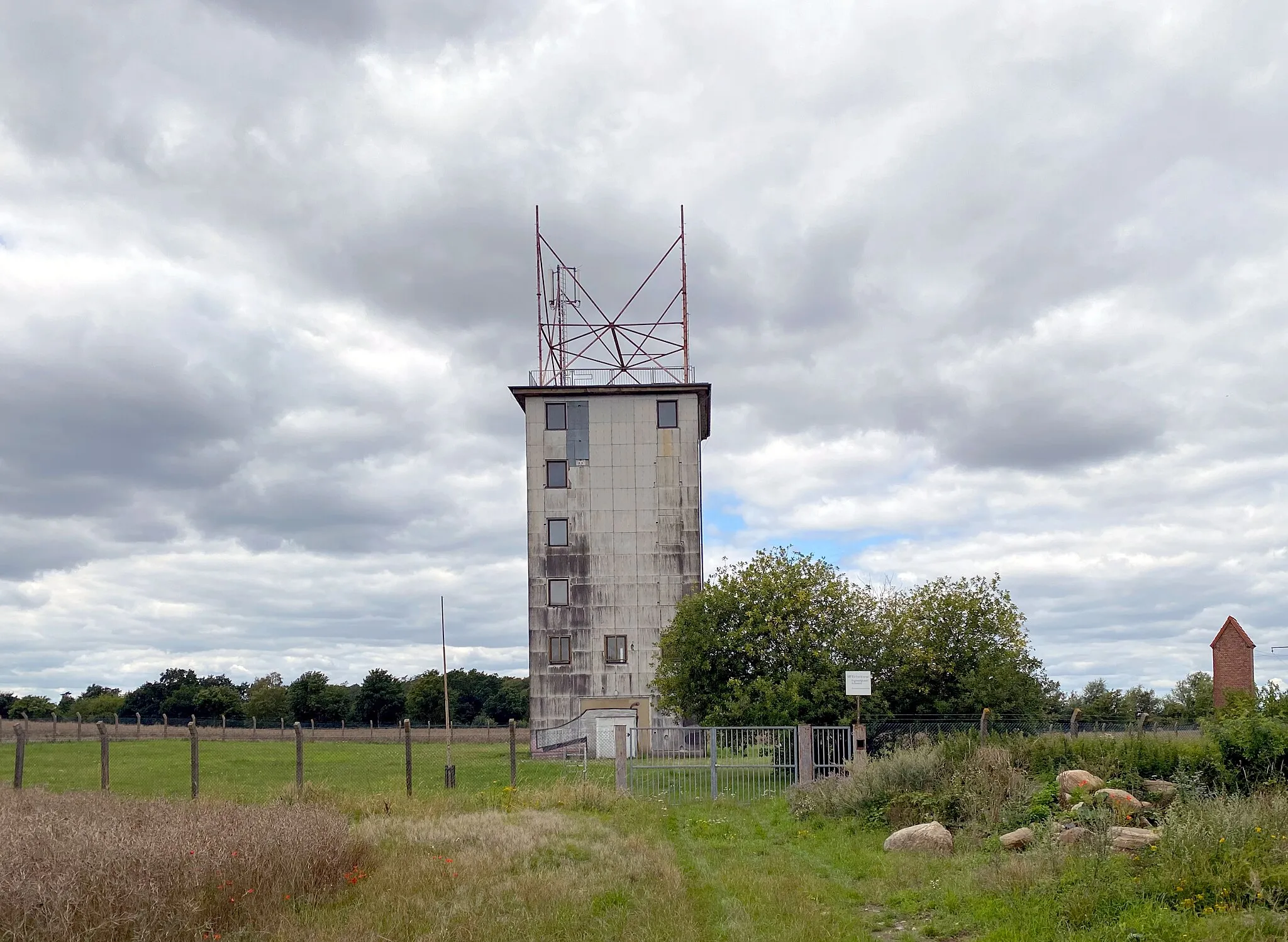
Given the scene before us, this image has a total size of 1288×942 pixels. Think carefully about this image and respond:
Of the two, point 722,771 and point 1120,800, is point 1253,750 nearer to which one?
point 1120,800

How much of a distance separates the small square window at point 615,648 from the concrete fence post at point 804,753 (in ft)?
99.7

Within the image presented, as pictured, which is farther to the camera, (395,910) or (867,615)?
(867,615)

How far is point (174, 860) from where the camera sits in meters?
11.6

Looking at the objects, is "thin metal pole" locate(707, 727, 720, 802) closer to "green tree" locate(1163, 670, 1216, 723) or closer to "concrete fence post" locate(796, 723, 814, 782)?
"concrete fence post" locate(796, 723, 814, 782)

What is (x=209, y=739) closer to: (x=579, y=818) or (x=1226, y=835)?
(x=579, y=818)

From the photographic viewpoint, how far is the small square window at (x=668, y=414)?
5997cm

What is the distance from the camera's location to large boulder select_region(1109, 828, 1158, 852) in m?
13.5

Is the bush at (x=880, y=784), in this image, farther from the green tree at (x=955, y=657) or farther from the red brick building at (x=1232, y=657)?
the red brick building at (x=1232, y=657)

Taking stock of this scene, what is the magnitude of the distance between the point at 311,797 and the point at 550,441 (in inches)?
1559

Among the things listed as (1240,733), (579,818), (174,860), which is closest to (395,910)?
(174,860)

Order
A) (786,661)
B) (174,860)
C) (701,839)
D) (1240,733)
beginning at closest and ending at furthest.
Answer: (174,860) < (1240,733) < (701,839) < (786,661)

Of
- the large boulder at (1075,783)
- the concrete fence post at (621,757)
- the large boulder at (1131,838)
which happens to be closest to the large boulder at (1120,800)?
the large boulder at (1075,783)

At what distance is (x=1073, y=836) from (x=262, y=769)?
33.0 metres

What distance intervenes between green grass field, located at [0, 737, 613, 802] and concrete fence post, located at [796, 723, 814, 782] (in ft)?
18.2
